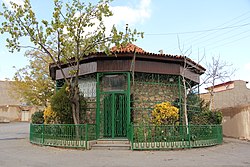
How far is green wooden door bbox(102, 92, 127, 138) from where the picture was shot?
1283cm

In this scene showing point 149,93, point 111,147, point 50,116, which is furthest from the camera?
point 50,116

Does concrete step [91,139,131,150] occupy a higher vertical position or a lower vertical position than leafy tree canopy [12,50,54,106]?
lower

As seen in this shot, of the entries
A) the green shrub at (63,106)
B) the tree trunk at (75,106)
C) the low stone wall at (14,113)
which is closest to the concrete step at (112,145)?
the tree trunk at (75,106)

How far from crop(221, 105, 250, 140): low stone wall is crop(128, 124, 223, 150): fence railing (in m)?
5.64

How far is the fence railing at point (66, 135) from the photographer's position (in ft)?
37.6

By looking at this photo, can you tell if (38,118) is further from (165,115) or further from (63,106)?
(165,115)

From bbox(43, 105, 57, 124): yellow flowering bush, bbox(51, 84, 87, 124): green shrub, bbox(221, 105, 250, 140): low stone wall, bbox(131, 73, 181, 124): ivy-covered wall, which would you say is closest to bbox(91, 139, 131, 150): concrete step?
bbox(131, 73, 181, 124): ivy-covered wall

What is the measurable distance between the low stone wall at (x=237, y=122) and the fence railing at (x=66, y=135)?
9.44 meters

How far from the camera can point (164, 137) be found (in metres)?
11.4

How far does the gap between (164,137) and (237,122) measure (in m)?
8.07

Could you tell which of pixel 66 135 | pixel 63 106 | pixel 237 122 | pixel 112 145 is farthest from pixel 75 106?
pixel 237 122

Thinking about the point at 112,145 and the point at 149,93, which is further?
the point at 149,93

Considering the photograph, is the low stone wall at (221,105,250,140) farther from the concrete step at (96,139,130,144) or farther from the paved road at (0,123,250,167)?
the concrete step at (96,139,130,144)

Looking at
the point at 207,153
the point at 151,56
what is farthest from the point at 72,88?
the point at 207,153
